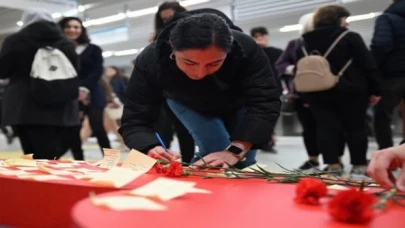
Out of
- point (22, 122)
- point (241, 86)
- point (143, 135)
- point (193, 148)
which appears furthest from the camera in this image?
point (193, 148)

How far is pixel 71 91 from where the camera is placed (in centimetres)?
224

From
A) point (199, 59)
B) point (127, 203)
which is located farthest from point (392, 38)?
point (127, 203)

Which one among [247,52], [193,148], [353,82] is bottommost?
[193,148]

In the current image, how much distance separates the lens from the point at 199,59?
119 cm

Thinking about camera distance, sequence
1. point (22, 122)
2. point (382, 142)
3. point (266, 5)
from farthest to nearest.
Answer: point (266, 5) < point (382, 142) < point (22, 122)

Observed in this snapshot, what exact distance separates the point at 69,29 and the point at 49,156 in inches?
46.5

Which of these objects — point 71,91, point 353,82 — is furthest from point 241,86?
point 353,82

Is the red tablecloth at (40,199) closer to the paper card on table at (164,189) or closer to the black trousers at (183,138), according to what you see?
the paper card on table at (164,189)

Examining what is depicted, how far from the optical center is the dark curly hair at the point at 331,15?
2625mm

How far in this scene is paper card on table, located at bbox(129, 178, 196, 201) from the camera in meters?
0.63

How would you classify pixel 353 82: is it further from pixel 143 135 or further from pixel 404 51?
pixel 143 135

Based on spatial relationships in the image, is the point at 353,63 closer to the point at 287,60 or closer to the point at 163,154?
the point at 287,60

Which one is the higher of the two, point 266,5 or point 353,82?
point 266,5

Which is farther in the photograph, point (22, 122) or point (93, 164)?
point (22, 122)
